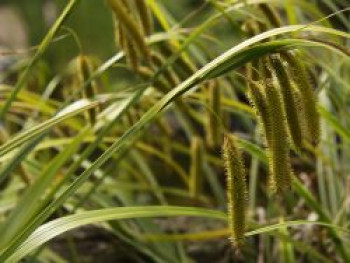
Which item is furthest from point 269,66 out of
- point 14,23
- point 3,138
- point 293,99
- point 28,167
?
point 14,23

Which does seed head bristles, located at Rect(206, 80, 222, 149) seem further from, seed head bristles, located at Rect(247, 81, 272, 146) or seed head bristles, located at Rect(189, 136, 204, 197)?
seed head bristles, located at Rect(247, 81, 272, 146)

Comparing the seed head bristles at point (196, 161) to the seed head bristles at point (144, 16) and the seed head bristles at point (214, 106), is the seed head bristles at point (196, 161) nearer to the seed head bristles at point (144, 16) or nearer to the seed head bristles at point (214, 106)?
the seed head bristles at point (214, 106)

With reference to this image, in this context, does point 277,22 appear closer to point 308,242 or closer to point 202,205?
point 308,242

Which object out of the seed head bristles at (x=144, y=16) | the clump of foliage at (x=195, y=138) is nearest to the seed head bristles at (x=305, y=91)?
the clump of foliage at (x=195, y=138)

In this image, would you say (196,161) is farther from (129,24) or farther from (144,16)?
(129,24)

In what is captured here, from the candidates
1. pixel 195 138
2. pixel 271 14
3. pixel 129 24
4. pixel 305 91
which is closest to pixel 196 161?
pixel 195 138
